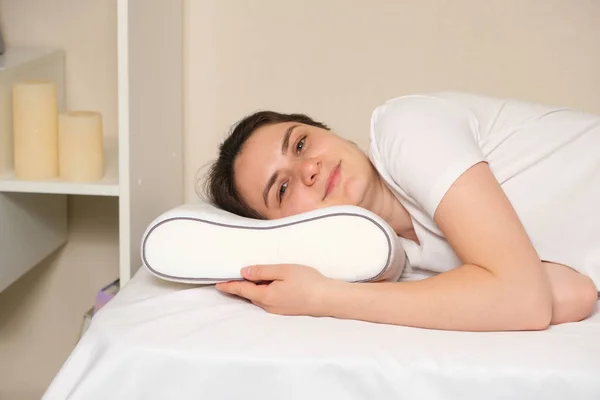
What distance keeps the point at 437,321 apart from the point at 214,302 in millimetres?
330

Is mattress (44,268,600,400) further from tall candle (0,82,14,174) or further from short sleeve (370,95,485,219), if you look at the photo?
tall candle (0,82,14,174)

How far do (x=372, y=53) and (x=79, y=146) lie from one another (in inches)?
26.9

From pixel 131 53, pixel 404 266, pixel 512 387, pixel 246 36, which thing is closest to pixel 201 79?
pixel 246 36

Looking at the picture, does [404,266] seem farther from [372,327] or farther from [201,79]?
[201,79]

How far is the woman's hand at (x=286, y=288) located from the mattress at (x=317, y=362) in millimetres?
24

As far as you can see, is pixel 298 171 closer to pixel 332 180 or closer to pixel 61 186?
pixel 332 180

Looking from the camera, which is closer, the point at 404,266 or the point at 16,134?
the point at 404,266

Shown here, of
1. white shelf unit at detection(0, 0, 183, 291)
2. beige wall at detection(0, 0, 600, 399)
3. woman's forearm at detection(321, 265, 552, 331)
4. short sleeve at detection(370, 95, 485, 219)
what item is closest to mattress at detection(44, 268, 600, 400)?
woman's forearm at detection(321, 265, 552, 331)

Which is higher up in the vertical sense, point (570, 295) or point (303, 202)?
point (303, 202)

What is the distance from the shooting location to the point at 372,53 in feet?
6.42

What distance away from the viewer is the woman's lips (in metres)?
1.40

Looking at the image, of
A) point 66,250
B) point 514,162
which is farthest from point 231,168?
point 66,250

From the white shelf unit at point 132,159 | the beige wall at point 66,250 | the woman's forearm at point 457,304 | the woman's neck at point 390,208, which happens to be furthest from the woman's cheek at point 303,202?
the beige wall at point 66,250

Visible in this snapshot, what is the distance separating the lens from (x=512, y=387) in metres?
1.08
